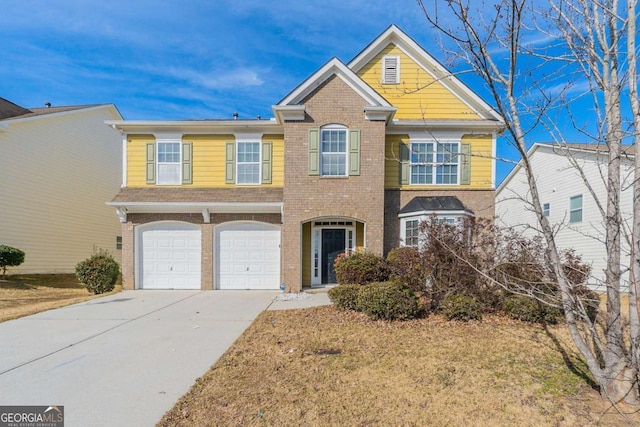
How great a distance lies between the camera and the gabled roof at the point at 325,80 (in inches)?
433

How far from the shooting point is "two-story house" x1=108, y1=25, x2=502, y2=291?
11164 millimetres

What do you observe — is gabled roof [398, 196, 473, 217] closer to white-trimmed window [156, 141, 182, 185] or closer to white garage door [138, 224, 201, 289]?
white garage door [138, 224, 201, 289]

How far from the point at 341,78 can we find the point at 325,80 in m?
0.51

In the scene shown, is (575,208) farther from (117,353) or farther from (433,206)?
(117,353)

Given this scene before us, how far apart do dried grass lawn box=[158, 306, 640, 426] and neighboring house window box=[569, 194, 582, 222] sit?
10.6m

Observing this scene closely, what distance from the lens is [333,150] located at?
37.1 feet

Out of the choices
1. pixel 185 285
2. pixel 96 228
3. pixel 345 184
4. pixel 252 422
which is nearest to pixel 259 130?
pixel 345 184

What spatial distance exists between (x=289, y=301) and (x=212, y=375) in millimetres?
5043

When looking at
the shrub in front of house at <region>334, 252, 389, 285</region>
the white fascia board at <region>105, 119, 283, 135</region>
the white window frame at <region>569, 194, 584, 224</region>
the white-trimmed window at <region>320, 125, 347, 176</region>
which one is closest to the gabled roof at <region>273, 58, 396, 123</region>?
the white-trimmed window at <region>320, 125, 347, 176</region>

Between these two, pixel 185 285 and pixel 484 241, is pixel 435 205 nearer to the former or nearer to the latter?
pixel 484 241

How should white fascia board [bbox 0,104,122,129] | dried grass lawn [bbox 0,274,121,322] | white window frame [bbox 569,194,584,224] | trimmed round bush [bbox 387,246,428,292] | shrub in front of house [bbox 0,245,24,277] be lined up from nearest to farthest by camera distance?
trimmed round bush [bbox 387,246,428,292] < dried grass lawn [bbox 0,274,121,322] < shrub in front of house [bbox 0,245,24,277] < white fascia board [bbox 0,104,122,129] < white window frame [bbox 569,194,584,224]

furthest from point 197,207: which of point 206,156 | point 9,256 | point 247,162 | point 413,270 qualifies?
point 413,270

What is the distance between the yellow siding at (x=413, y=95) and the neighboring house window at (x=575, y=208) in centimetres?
621

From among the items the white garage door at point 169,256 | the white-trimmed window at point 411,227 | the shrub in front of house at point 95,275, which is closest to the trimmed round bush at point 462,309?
the white-trimmed window at point 411,227
